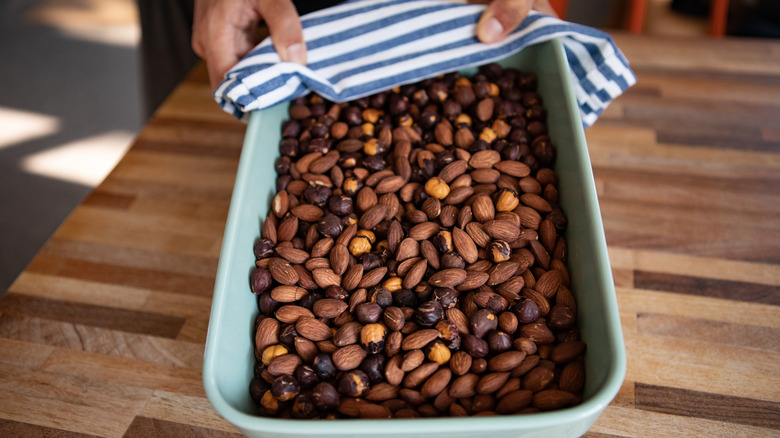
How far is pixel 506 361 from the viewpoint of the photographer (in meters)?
0.67

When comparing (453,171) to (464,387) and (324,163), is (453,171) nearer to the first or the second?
(324,163)

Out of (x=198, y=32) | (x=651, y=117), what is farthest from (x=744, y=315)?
(x=198, y=32)

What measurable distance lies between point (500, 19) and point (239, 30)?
1.56ft

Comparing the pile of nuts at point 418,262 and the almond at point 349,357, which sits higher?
the pile of nuts at point 418,262

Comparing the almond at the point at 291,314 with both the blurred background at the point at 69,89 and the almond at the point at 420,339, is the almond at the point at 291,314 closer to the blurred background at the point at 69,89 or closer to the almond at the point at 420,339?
the almond at the point at 420,339

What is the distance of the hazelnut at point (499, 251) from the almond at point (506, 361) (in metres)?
0.14

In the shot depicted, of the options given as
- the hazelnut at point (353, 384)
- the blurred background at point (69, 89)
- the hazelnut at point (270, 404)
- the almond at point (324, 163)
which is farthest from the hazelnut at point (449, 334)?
the blurred background at point (69, 89)

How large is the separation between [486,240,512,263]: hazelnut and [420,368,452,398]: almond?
6.9 inches

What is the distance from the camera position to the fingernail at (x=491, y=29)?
99cm

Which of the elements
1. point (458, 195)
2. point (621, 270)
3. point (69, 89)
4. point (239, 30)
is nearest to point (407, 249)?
point (458, 195)

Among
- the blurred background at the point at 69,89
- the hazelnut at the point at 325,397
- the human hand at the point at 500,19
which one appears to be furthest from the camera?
the blurred background at the point at 69,89

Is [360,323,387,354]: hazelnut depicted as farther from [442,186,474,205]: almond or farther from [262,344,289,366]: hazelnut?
[442,186,474,205]: almond

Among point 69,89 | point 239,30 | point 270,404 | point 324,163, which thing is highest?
point 239,30

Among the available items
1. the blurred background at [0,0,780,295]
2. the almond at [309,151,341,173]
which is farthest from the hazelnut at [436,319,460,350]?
the blurred background at [0,0,780,295]
